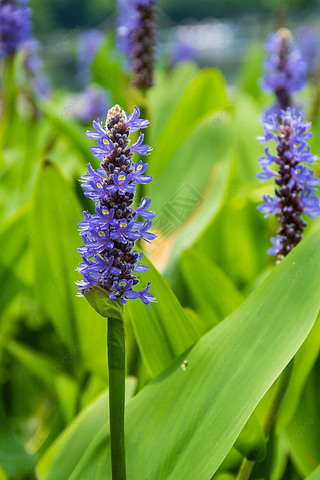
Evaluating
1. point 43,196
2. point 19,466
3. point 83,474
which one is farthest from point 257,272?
point 83,474

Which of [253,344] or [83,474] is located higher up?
[253,344]

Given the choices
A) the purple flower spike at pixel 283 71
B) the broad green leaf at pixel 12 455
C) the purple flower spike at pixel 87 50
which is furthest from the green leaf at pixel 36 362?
the purple flower spike at pixel 87 50

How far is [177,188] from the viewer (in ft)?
6.48

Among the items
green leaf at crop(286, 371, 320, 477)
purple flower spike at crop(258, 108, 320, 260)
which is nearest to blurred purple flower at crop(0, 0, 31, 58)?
purple flower spike at crop(258, 108, 320, 260)

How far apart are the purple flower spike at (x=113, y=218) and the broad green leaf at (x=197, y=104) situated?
1.46 m

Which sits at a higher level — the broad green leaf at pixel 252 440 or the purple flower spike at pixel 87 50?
the purple flower spike at pixel 87 50

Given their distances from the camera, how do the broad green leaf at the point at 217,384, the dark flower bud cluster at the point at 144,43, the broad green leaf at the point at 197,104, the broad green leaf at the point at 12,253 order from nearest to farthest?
the broad green leaf at the point at 217,384
the broad green leaf at the point at 12,253
the dark flower bud cluster at the point at 144,43
the broad green leaf at the point at 197,104

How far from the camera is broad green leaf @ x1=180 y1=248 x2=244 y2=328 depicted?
5.15 feet

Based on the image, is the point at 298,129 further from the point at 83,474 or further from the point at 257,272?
the point at 257,272

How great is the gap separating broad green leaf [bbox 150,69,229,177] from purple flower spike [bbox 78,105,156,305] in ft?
4.78

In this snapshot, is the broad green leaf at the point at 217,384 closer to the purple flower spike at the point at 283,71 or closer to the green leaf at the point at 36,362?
the green leaf at the point at 36,362

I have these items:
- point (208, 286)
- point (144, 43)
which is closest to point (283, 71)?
point (144, 43)

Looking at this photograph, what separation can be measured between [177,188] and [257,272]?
1.68 feet

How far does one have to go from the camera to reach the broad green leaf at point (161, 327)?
123 cm
